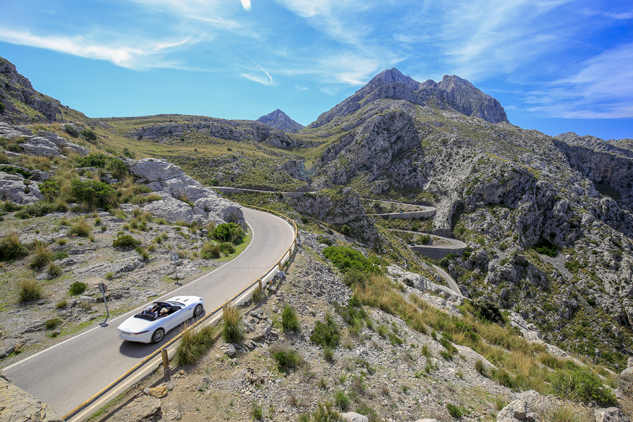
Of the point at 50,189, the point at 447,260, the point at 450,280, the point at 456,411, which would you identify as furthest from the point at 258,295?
the point at 447,260

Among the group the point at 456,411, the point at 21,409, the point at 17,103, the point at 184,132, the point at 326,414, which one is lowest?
the point at 456,411

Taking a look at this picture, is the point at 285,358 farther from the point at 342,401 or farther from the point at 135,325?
the point at 135,325

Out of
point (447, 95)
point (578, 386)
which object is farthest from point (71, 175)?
point (447, 95)

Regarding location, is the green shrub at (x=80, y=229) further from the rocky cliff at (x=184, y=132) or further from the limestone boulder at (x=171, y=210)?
the rocky cliff at (x=184, y=132)

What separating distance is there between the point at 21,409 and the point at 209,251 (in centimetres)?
1252

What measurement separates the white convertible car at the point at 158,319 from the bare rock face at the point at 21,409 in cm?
304

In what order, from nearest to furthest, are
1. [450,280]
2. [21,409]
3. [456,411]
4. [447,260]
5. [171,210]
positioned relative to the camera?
1. [21,409]
2. [456,411]
3. [171,210]
4. [450,280]
5. [447,260]

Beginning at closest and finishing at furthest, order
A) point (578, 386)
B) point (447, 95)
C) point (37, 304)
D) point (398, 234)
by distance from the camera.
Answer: point (578, 386) → point (37, 304) → point (398, 234) → point (447, 95)

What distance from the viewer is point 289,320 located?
946cm

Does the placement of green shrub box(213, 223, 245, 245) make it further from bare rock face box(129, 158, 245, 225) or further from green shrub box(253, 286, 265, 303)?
green shrub box(253, 286, 265, 303)

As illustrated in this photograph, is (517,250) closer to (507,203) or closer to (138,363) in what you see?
(507,203)

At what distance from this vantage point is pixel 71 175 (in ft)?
60.8

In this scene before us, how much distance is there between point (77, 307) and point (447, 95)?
821ft

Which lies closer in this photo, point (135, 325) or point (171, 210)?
point (135, 325)
